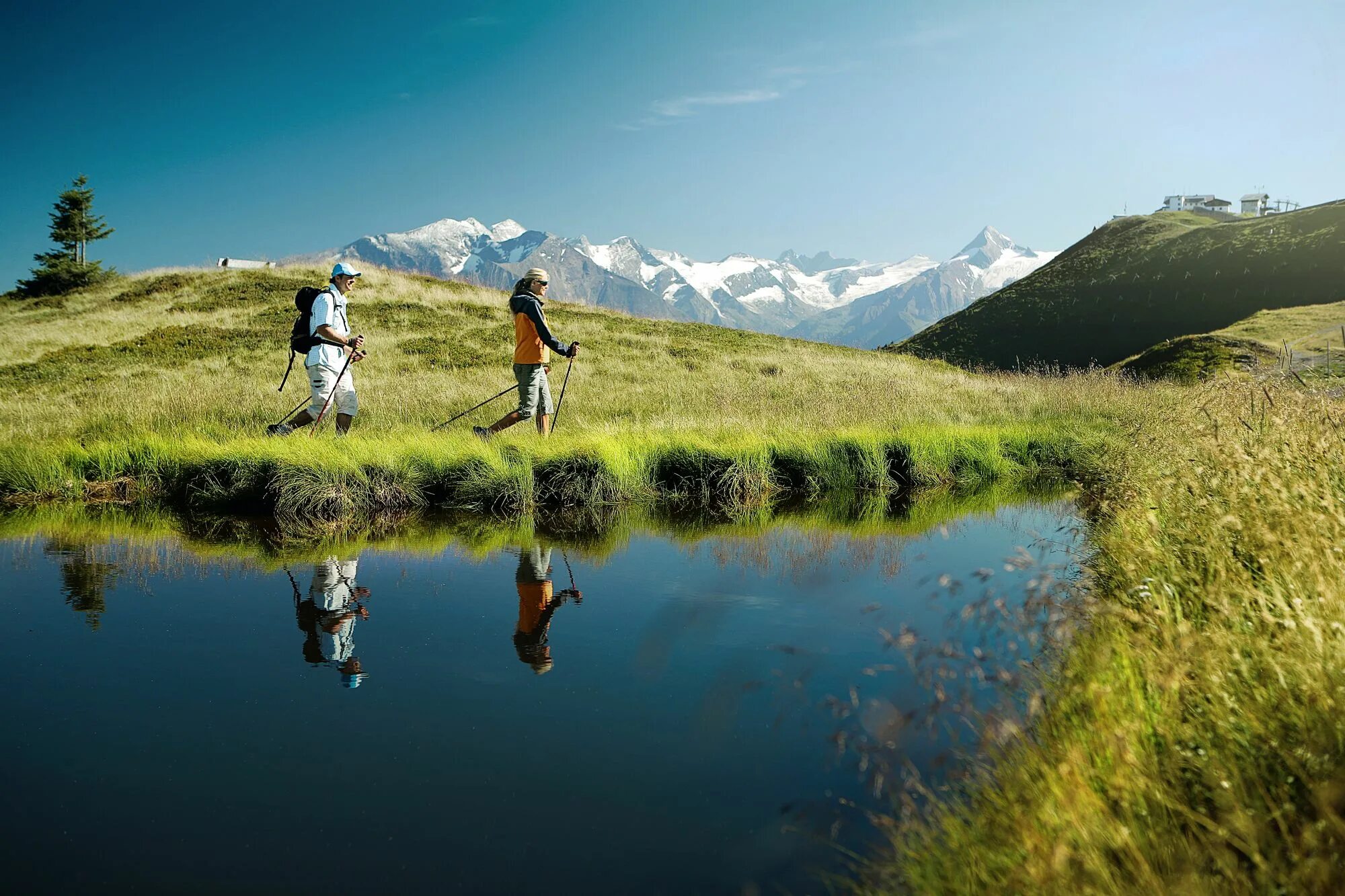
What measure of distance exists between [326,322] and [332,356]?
528 mm

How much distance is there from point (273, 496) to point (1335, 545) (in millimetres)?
10496

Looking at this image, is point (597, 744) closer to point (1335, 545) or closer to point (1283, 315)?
point (1335, 545)

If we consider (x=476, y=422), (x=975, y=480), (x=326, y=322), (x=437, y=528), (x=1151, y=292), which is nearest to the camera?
(x=437, y=528)

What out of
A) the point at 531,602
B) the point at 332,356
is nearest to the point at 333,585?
Result: the point at 531,602

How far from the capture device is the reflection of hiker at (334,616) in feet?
17.5

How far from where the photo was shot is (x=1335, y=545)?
3391 millimetres

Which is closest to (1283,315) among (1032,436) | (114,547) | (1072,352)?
(1072,352)

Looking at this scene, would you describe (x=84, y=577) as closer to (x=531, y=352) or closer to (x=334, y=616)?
(x=334, y=616)

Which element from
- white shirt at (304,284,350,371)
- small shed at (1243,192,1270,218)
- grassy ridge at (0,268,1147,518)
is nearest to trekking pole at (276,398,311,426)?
grassy ridge at (0,268,1147,518)

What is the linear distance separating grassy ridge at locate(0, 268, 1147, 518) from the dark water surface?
3.19 m

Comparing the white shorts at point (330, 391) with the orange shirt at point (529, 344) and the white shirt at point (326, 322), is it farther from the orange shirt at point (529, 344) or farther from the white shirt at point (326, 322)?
the orange shirt at point (529, 344)

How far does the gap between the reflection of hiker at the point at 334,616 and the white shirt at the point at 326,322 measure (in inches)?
172

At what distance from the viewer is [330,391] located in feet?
38.6

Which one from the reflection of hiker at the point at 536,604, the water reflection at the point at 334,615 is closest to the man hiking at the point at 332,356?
the water reflection at the point at 334,615
